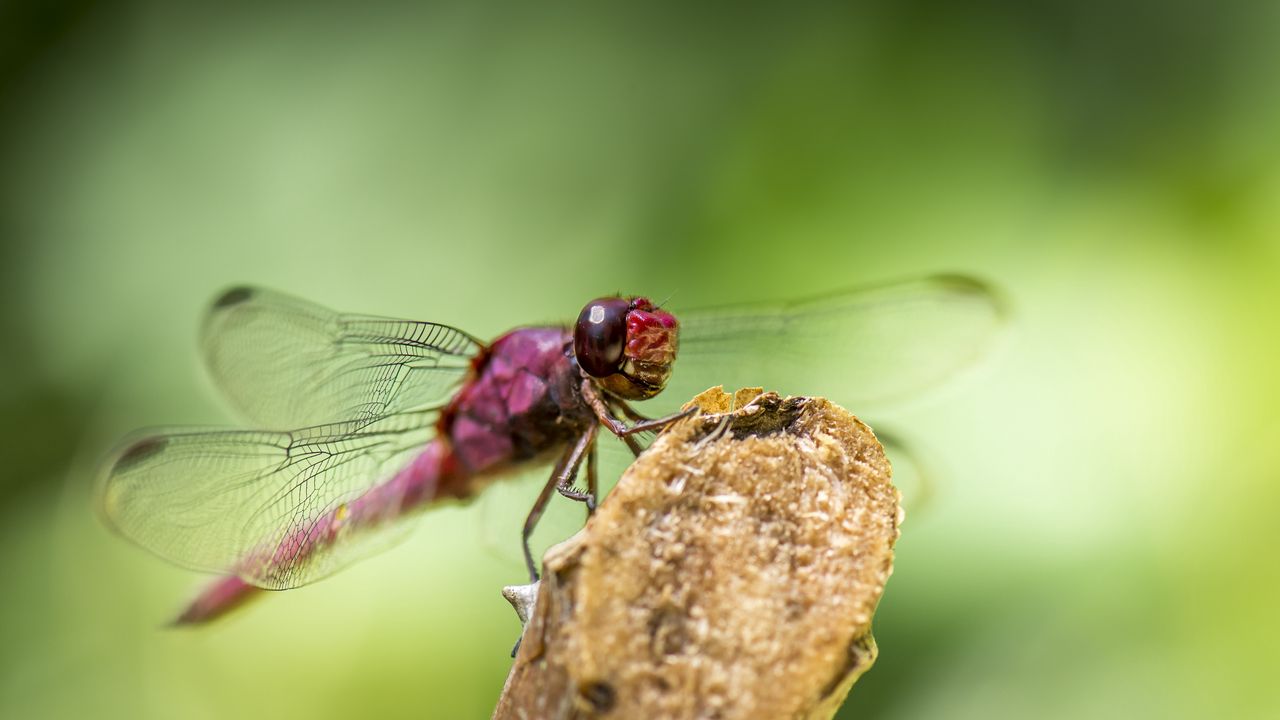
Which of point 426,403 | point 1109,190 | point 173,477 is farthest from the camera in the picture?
point 1109,190

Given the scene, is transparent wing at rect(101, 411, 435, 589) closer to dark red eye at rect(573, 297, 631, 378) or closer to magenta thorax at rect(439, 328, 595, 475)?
magenta thorax at rect(439, 328, 595, 475)

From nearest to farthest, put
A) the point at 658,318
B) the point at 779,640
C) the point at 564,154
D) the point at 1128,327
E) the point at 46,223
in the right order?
the point at 779,640 → the point at 658,318 → the point at 1128,327 → the point at 564,154 → the point at 46,223

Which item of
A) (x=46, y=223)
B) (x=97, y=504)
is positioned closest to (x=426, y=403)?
(x=97, y=504)

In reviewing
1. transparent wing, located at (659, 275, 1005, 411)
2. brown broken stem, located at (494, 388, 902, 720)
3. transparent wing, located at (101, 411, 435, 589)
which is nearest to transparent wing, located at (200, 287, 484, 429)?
transparent wing, located at (101, 411, 435, 589)

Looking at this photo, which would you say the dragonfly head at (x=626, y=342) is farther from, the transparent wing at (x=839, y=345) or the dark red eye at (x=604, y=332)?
the transparent wing at (x=839, y=345)

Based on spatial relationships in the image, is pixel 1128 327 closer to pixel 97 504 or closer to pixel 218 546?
pixel 218 546

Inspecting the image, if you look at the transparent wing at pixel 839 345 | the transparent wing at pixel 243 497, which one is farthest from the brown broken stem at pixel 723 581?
the transparent wing at pixel 839 345
